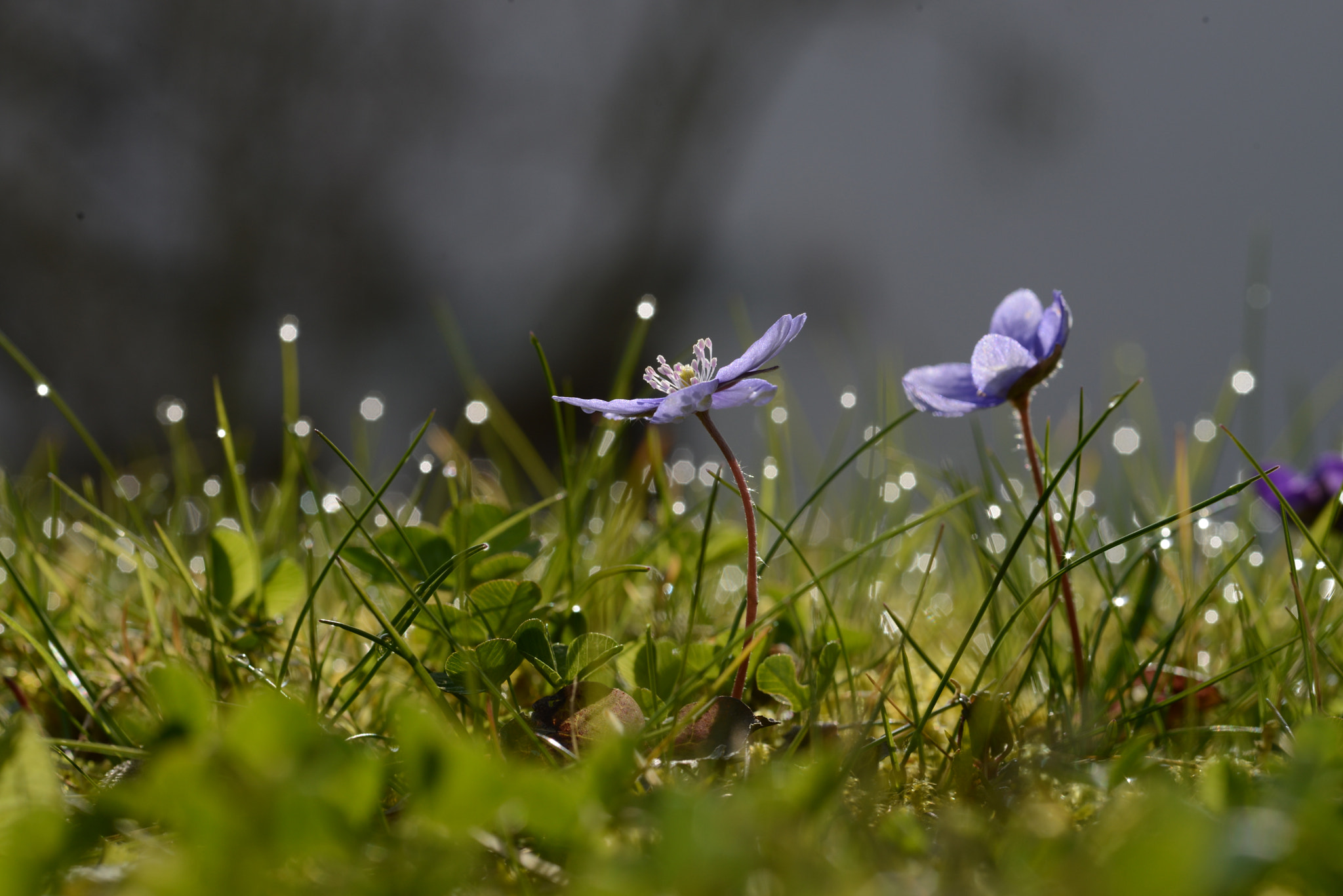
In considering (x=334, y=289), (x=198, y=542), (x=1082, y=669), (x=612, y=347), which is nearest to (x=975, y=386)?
(x=1082, y=669)

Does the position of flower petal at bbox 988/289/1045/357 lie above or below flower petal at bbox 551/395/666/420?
above

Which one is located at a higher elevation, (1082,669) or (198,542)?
(1082,669)

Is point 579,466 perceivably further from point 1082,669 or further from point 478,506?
point 1082,669

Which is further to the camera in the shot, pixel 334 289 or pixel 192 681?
pixel 334 289

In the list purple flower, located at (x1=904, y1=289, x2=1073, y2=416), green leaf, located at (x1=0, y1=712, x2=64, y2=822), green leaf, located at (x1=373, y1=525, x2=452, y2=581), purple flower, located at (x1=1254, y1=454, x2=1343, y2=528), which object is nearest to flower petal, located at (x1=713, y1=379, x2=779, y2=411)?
purple flower, located at (x1=904, y1=289, x2=1073, y2=416)

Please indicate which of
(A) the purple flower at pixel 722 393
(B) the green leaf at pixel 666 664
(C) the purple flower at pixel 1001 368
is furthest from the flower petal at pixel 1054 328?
(B) the green leaf at pixel 666 664

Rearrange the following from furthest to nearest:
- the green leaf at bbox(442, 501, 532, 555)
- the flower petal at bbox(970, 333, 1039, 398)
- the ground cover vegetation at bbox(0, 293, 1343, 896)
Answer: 1. the green leaf at bbox(442, 501, 532, 555)
2. the flower petal at bbox(970, 333, 1039, 398)
3. the ground cover vegetation at bbox(0, 293, 1343, 896)

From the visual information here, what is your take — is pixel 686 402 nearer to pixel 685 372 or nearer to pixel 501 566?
pixel 685 372

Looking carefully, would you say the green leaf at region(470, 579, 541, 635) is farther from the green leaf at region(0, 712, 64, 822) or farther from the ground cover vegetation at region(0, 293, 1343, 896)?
the green leaf at region(0, 712, 64, 822)
